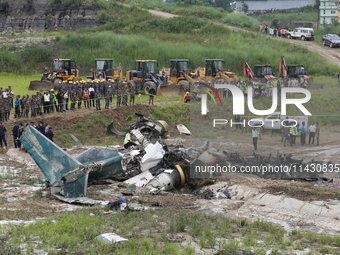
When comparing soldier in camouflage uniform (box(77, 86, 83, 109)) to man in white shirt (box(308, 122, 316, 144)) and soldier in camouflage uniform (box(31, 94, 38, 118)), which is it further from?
man in white shirt (box(308, 122, 316, 144))

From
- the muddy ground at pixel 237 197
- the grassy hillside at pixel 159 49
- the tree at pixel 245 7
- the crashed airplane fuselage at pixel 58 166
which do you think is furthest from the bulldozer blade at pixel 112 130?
the tree at pixel 245 7

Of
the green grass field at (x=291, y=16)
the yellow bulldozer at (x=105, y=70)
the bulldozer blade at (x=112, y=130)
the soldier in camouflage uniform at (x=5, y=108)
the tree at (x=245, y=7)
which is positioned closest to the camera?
the soldier in camouflage uniform at (x=5, y=108)

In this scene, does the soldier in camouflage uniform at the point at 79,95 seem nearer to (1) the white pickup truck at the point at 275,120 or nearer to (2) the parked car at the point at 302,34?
(1) the white pickup truck at the point at 275,120

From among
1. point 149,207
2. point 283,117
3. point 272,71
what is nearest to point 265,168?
point 283,117

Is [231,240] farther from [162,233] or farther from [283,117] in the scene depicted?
[283,117]

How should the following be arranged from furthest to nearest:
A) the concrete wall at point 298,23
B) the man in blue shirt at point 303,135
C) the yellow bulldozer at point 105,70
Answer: the concrete wall at point 298,23 < the yellow bulldozer at point 105,70 < the man in blue shirt at point 303,135

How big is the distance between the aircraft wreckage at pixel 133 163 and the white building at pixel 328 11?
55823mm

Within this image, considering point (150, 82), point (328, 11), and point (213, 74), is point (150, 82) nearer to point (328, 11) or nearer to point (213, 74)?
point (213, 74)

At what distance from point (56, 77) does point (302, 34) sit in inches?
1380

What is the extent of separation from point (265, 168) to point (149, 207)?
502 centimetres

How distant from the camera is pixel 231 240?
737 centimetres

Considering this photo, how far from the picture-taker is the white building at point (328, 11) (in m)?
62.2

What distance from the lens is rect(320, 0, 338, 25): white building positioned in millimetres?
62188

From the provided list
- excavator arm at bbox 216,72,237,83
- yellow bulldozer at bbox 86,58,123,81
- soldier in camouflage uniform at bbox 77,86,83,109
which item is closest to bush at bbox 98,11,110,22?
yellow bulldozer at bbox 86,58,123,81
